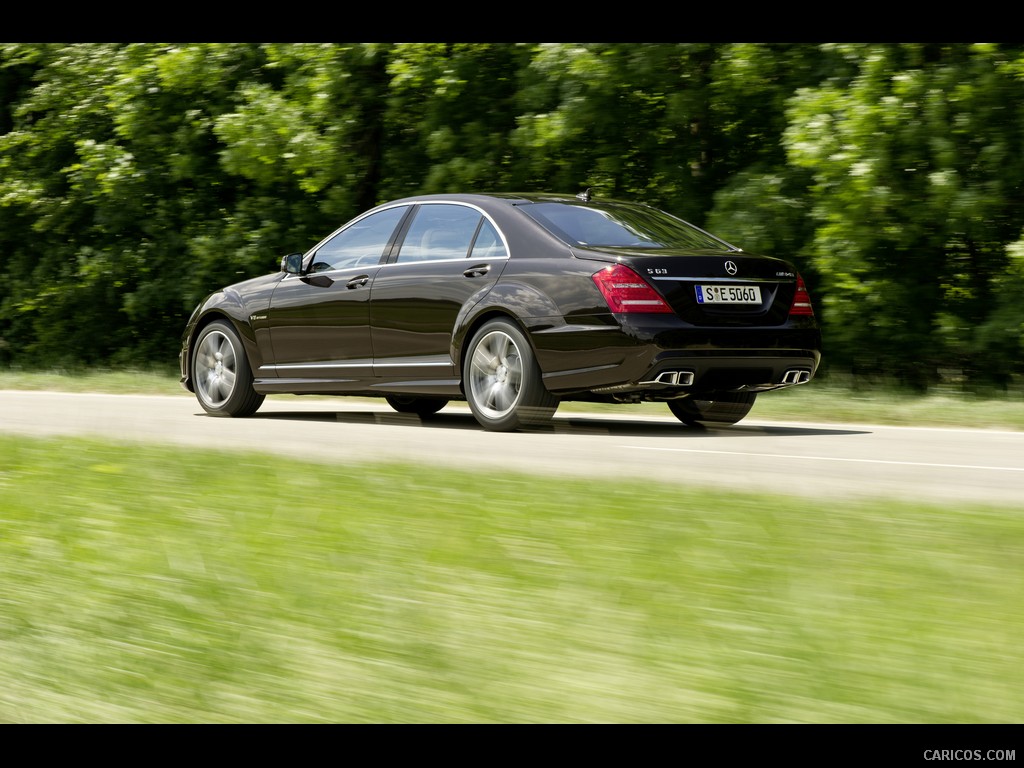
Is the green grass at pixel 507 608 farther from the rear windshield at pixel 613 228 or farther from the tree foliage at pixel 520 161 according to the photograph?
the tree foliage at pixel 520 161

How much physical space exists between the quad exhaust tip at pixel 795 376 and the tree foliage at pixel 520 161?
389 cm

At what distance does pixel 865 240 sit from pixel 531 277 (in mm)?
5140

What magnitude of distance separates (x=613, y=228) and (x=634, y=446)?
5.84 ft

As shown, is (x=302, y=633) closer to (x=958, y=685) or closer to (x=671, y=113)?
(x=958, y=685)

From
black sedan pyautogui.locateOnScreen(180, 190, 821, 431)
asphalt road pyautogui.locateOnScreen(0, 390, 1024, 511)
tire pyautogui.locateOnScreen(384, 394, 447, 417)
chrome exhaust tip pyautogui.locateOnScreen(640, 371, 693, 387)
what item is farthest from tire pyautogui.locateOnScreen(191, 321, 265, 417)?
chrome exhaust tip pyautogui.locateOnScreen(640, 371, 693, 387)

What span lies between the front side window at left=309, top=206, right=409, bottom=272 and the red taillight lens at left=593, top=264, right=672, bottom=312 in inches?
94.8

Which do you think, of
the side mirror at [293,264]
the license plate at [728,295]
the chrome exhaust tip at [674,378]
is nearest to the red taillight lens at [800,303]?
the license plate at [728,295]

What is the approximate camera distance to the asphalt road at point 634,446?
741 cm

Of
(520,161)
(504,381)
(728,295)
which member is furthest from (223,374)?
(520,161)

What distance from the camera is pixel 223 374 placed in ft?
40.0

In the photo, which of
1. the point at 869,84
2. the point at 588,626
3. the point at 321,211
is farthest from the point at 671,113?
the point at 588,626

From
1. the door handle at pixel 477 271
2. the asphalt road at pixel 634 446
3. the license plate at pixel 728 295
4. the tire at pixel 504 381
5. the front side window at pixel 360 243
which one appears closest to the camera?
the asphalt road at pixel 634 446

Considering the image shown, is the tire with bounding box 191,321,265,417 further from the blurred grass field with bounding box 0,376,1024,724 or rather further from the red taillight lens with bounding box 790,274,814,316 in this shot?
the blurred grass field with bounding box 0,376,1024,724

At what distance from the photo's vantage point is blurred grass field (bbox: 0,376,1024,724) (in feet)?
11.8
